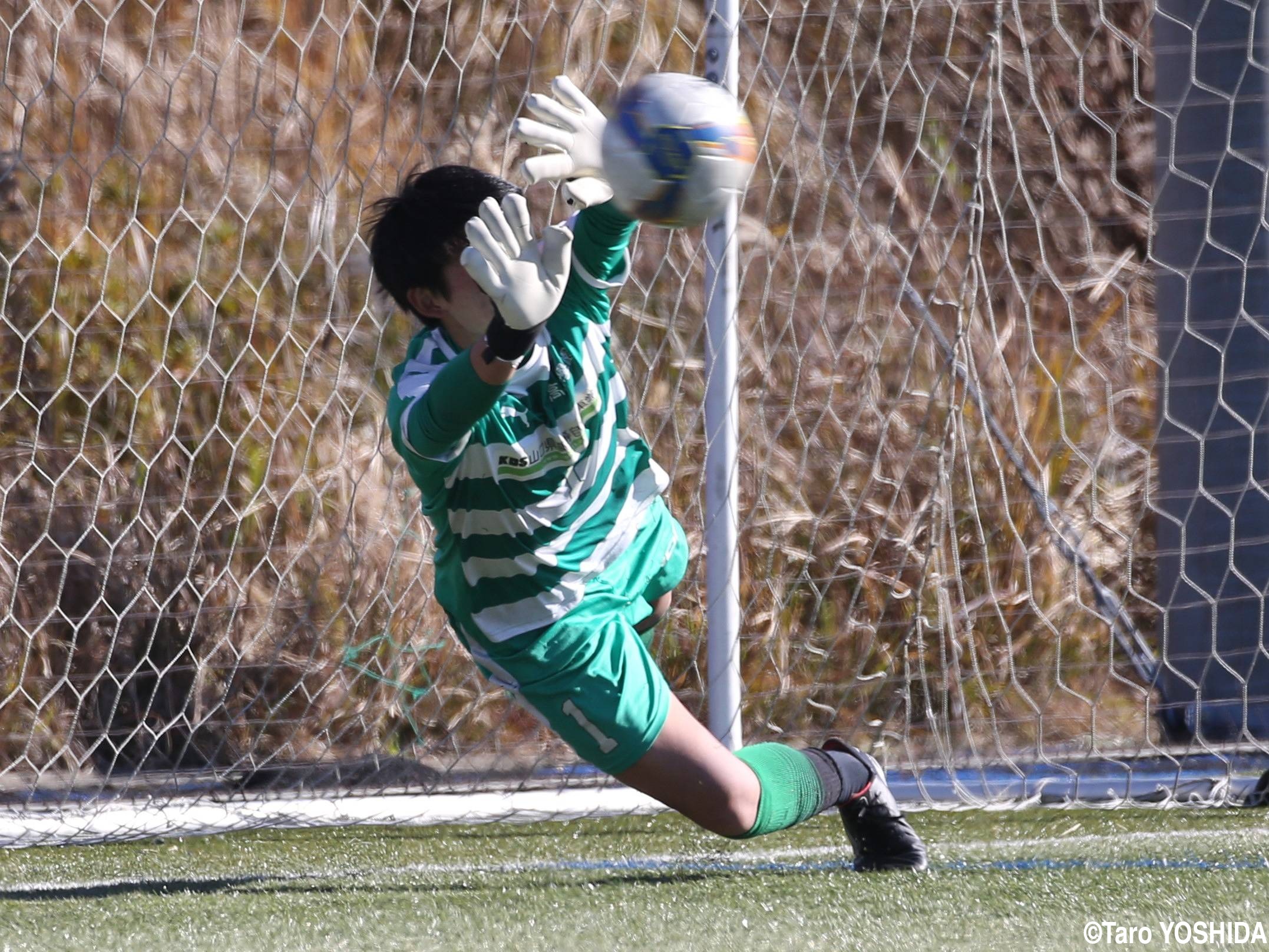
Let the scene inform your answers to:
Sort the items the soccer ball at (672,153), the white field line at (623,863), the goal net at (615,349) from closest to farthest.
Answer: the soccer ball at (672,153)
the white field line at (623,863)
the goal net at (615,349)

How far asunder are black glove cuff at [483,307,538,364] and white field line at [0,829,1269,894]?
44.7 inches

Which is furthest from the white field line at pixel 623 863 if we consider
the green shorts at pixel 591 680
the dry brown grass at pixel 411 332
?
the dry brown grass at pixel 411 332

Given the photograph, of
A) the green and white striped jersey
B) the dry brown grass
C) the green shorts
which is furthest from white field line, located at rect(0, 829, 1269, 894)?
the dry brown grass

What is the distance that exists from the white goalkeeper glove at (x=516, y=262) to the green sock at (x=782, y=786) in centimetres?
87

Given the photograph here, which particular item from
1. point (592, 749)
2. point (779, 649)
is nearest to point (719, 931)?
point (592, 749)

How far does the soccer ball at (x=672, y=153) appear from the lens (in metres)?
1.95

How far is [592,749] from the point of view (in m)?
2.19

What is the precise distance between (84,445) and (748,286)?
1.83 m

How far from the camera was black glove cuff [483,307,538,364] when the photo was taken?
1853mm

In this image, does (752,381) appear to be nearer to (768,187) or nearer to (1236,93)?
(768,187)

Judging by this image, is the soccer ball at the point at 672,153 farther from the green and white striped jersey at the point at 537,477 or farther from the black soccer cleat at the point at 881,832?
the black soccer cleat at the point at 881,832

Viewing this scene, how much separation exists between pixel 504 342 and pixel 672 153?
1.14 ft

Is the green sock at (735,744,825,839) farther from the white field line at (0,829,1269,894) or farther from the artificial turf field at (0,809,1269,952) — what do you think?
the white field line at (0,829,1269,894)

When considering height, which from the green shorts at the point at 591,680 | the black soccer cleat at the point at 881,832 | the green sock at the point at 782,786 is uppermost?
the green shorts at the point at 591,680
